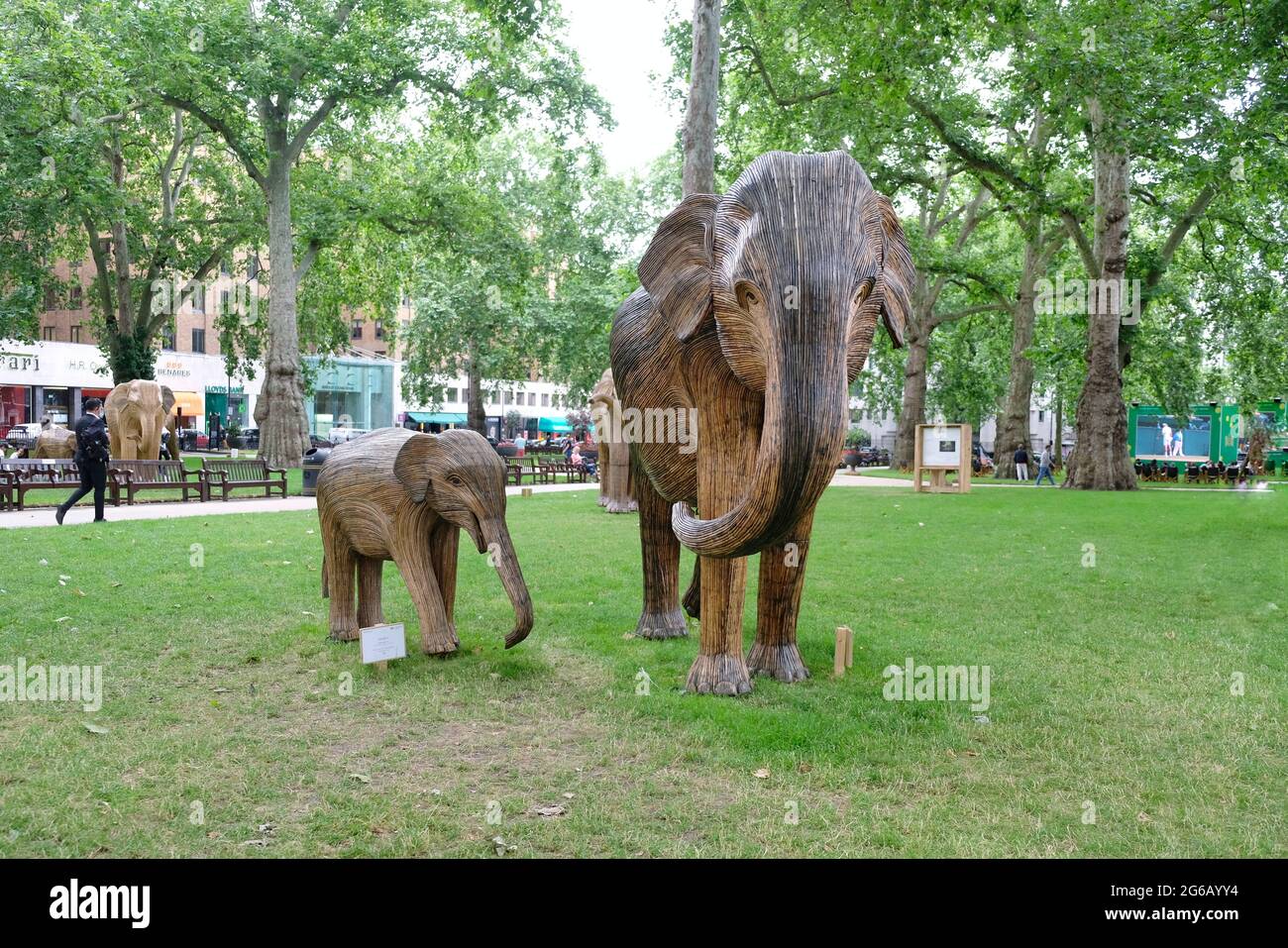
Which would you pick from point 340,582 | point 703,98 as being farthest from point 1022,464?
point 340,582

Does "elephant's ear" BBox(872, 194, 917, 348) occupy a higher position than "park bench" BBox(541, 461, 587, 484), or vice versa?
"elephant's ear" BBox(872, 194, 917, 348)

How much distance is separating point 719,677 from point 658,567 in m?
1.63

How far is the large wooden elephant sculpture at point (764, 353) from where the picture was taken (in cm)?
462

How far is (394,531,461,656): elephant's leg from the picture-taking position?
625 cm

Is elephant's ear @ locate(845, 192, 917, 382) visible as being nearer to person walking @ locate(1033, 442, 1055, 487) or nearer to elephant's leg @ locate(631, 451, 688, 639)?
elephant's leg @ locate(631, 451, 688, 639)

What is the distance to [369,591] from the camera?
6875 millimetres

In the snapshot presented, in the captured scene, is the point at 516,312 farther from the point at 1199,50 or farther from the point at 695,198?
the point at 695,198

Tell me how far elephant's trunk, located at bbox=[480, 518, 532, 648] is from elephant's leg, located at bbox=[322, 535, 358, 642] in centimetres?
125

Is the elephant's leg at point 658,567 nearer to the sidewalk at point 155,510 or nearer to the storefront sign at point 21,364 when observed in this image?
the sidewalk at point 155,510

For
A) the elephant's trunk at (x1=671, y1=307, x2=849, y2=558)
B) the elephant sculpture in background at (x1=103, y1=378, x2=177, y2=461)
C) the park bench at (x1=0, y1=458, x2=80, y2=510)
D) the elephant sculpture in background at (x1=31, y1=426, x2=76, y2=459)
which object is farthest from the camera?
the elephant sculpture in background at (x1=31, y1=426, x2=76, y2=459)

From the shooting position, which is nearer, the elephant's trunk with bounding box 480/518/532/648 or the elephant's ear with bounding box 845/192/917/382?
the elephant's ear with bounding box 845/192/917/382

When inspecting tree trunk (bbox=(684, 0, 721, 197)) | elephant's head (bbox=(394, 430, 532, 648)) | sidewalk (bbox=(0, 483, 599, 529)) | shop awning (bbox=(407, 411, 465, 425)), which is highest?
tree trunk (bbox=(684, 0, 721, 197))

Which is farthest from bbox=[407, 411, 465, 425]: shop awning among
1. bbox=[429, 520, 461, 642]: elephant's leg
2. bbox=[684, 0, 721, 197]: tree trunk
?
bbox=[429, 520, 461, 642]: elephant's leg

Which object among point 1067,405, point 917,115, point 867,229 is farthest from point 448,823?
point 1067,405
